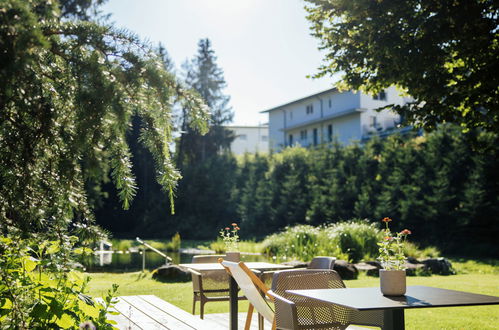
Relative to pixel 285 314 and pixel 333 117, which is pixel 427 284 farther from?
pixel 333 117

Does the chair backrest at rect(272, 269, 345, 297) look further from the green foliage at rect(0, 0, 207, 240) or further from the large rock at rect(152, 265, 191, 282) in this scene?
the large rock at rect(152, 265, 191, 282)

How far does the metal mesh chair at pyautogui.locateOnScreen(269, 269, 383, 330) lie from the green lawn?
1.46 metres

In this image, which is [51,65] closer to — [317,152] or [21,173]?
[21,173]

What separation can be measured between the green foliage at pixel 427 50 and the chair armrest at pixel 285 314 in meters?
4.80

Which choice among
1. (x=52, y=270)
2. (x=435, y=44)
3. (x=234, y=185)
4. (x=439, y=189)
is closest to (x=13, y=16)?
(x=52, y=270)

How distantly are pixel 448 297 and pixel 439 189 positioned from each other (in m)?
12.7

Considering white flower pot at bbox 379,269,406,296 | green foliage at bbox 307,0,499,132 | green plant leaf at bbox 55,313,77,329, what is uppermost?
green foliage at bbox 307,0,499,132

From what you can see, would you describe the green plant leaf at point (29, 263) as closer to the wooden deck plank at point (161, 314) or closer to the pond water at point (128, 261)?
the wooden deck plank at point (161, 314)

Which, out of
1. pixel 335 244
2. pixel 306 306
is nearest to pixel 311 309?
pixel 306 306

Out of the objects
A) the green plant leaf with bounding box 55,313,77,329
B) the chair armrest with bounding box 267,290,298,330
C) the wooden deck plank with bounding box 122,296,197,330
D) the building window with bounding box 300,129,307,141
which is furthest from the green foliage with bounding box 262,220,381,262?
the building window with bounding box 300,129,307,141

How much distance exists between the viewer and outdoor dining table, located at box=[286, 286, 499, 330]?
2.62 metres

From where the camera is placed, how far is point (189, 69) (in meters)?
36.1

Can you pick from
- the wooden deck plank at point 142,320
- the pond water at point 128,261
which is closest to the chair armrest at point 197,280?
the wooden deck plank at point 142,320

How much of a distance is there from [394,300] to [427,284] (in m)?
6.64
